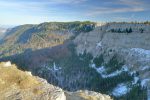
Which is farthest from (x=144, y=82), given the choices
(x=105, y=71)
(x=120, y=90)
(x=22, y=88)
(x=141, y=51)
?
(x=22, y=88)

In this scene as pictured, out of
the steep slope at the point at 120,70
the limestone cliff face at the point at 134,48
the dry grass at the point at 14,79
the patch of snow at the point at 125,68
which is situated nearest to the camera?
the dry grass at the point at 14,79

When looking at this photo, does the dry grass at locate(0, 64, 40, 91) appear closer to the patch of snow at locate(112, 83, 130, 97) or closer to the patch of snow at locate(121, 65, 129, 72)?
the patch of snow at locate(112, 83, 130, 97)

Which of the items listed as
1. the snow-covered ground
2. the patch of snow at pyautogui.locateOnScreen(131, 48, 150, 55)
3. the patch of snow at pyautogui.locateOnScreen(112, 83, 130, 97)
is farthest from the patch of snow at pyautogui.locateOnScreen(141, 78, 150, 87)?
the patch of snow at pyautogui.locateOnScreen(131, 48, 150, 55)

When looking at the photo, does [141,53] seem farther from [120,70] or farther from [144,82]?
[144,82]

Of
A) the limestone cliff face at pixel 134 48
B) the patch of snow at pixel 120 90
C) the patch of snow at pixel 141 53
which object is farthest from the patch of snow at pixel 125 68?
the patch of snow at pixel 120 90

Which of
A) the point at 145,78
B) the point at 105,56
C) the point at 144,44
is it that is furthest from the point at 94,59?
the point at 145,78

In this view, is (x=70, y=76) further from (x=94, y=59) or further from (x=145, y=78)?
(x=145, y=78)

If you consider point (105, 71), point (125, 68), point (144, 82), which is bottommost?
point (105, 71)

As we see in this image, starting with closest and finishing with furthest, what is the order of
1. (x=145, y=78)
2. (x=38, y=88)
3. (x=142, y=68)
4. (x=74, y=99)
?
(x=38, y=88) → (x=74, y=99) → (x=145, y=78) → (x=142, y=68)

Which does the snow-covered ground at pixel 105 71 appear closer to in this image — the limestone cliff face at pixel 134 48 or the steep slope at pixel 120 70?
the steep slope at pixel 120 70
